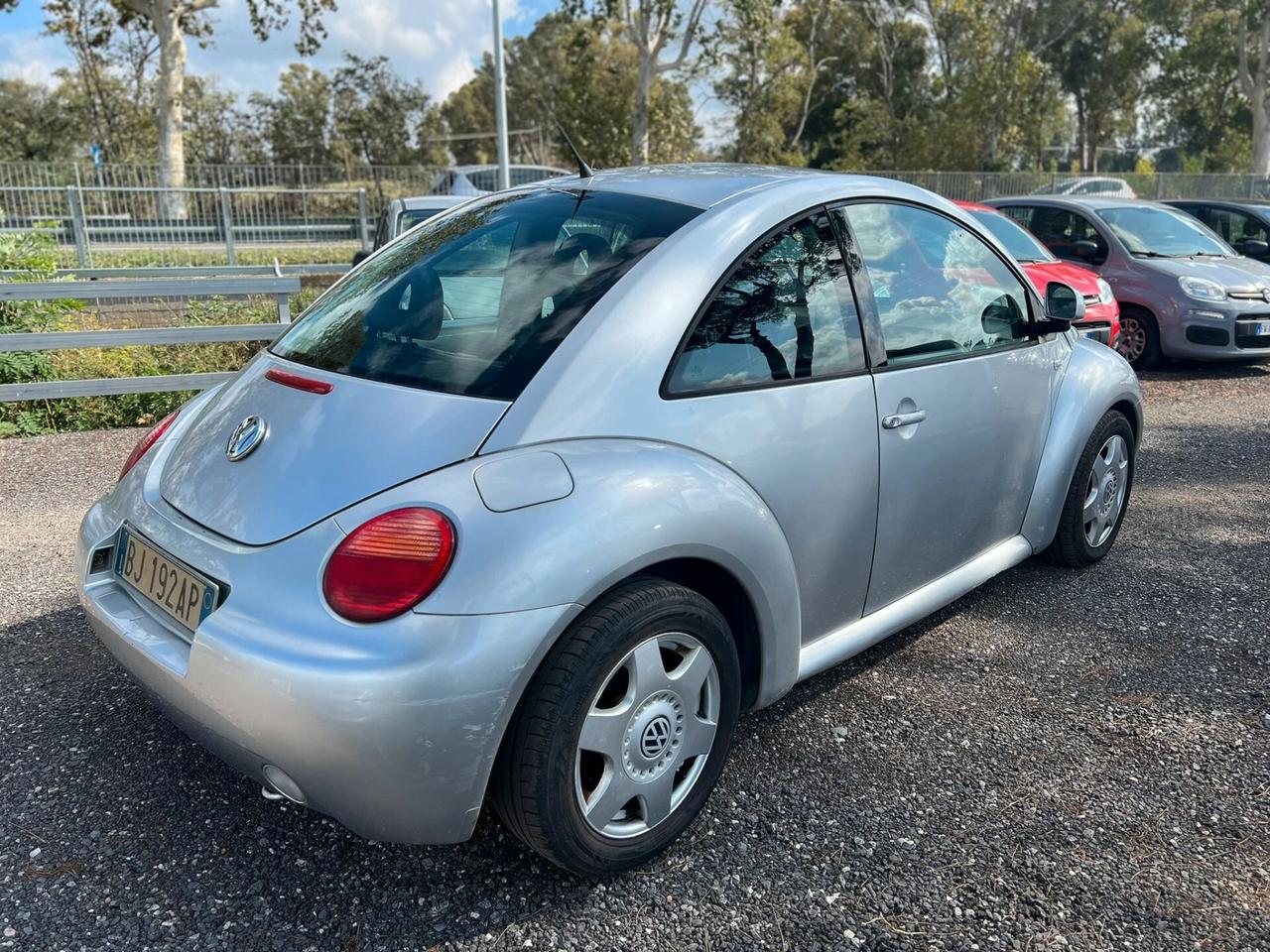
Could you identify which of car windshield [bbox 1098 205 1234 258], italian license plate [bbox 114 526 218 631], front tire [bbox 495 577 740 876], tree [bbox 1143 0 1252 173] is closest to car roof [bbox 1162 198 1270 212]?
car windshield [bbox 1098 205 1234 258]

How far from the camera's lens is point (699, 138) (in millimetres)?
39188

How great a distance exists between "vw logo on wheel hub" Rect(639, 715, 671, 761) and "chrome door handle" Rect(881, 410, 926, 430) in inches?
43.9

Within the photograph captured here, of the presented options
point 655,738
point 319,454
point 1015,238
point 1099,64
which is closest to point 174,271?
point 1015,238

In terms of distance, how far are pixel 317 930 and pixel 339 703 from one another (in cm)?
66

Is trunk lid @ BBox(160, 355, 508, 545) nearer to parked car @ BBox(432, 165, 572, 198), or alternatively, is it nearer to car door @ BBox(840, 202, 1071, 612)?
car door @ BBox(840, 202, 1071, 612)

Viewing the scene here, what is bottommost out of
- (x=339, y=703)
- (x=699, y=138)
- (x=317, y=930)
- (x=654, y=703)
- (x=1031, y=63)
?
(x=317, y=930)

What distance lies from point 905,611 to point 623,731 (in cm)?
127

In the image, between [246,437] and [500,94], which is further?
[500,94]

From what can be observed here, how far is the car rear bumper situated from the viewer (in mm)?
1936

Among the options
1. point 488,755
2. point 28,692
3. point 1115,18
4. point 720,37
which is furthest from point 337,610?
point 1115,18

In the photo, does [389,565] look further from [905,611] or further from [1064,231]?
[1064,231]

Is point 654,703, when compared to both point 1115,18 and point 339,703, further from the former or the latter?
point 1115,18

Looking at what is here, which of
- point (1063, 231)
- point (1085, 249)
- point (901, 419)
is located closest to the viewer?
point (901, 419)

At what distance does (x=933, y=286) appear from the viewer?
10.8 feet
